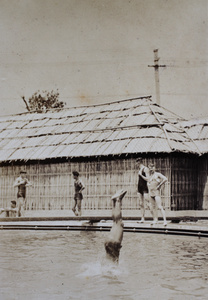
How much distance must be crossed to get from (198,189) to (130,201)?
3.02m

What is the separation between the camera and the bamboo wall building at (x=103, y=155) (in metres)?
19.4

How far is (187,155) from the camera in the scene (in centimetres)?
2011

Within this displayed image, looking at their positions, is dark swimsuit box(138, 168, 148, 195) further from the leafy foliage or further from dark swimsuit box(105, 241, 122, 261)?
the leafy foliage

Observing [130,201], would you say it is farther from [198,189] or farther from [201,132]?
[201,132]

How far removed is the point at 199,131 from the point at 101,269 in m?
15.0

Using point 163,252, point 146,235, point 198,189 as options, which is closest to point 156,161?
point 198,189

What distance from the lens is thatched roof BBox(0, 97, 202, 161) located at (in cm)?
1967

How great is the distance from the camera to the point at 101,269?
25.8ft

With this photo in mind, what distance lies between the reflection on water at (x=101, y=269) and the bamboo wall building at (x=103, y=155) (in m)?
7.69

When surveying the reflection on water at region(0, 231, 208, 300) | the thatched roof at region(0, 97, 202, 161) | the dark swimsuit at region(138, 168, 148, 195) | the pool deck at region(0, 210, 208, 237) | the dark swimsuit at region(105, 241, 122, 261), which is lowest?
the reflection on water at region(0, 231, 208, 300)

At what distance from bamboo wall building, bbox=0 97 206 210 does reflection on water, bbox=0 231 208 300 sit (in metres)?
Result: 7.69

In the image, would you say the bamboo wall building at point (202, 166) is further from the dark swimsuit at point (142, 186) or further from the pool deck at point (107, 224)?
the dark swimsuit at point (142, 186)

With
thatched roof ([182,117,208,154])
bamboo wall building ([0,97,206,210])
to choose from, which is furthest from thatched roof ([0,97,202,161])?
thatched roof ([182,117,208,154])

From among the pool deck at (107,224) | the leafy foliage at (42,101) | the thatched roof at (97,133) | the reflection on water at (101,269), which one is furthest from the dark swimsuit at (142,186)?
the leafy foliage at (42,101)
